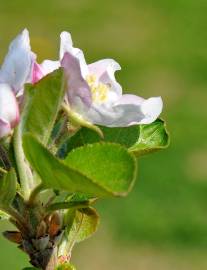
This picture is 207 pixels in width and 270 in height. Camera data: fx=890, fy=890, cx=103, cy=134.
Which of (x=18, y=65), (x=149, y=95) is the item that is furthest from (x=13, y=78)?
(x=149, y=95)

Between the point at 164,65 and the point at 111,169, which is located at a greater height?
the point at 111,169

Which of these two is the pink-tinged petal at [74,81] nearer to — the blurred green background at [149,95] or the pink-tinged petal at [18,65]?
the pink-tinged petal at [18,65]

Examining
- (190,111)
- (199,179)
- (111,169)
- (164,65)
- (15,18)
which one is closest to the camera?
(111,169)

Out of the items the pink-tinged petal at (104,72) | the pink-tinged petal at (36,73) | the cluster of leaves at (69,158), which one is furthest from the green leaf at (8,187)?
the pink-tinged petal at (104,72)

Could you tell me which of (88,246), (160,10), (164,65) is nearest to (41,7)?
(160,10)

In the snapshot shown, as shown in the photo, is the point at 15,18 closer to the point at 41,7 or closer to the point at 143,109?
the point at 41,7

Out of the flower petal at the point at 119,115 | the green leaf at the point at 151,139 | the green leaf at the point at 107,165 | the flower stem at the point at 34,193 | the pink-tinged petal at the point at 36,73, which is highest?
the pink-tinged petal at the point at 36,73
